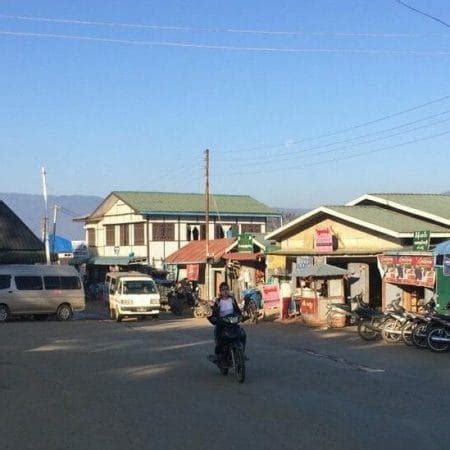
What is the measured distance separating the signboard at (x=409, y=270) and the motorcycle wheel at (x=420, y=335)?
13.8 ft

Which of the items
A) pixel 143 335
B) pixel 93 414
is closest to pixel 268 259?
pixel 143 335

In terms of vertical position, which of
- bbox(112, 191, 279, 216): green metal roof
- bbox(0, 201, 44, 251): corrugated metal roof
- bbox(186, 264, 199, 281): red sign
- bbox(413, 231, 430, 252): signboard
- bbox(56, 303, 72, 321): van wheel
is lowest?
bbox(56, 303, 72, 321): van wheel

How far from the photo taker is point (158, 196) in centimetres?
5731

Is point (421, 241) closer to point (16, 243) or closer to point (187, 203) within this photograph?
point (16, 243)

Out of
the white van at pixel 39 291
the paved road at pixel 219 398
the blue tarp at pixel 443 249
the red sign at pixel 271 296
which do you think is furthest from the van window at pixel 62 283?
the blue tarp at pixel 443 249

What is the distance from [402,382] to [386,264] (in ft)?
42.4

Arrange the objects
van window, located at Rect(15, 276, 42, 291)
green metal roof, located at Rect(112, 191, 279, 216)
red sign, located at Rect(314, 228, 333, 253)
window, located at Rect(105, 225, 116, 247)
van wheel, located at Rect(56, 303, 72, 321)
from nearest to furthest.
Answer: red sign, located at Rect(314, 228, 333, 253)
van window, located at Rect(15, 276, 42, 291)
van wheel, located at Rect(56, 303, 72, 321)
green metal roof, located at Rect(112, 191, 279, 216)
window, located at Rect(105, 225, 116, 247)

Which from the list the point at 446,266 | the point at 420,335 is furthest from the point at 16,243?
the point at 420,335

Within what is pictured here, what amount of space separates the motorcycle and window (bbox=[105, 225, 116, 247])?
1782 inches

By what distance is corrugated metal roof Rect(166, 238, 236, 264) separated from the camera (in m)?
42.4

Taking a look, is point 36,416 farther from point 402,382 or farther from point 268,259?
point 268,259

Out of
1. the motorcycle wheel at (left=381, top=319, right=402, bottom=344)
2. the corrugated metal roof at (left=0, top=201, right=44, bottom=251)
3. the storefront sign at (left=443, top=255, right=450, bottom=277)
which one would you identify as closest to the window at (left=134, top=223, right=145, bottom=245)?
the corrugated metal roof at (left=0, top=201, right=44, bottom=251)

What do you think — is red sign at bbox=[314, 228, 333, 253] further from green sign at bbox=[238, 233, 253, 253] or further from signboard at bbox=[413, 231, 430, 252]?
green sign at bbox=[238, 233, 253, 253]

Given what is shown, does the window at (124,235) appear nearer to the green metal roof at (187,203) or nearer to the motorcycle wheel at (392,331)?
the green metal roof at (187,203)
